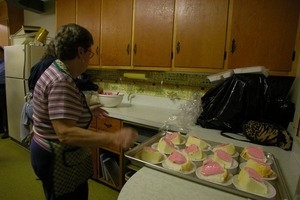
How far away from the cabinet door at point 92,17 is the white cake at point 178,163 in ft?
5.78

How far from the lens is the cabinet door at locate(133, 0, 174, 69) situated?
171cm

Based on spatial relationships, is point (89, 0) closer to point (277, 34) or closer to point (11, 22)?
point (277, 34)

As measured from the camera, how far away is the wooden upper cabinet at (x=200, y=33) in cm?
148

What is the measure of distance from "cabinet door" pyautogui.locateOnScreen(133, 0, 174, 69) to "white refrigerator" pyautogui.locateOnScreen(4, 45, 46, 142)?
1.56 meters

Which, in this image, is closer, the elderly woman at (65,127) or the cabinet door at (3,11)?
the elderly woman at (65,127)

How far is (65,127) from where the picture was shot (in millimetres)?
781

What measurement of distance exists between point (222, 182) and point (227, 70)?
3.34ft

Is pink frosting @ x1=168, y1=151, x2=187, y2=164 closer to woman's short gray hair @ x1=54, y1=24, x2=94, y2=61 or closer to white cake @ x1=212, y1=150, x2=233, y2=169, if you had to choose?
white cake @ x1=212, y1=150, x2=233, y2=169

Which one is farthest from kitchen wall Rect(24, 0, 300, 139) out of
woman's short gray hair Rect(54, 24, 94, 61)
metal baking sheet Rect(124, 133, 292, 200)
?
woman's short gray hair Rect(54, 24, 94, 61)

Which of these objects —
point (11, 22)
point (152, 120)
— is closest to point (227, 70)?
point (152, 120)

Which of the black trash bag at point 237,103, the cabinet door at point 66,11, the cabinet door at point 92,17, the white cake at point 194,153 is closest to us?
the white cake at point 194,153

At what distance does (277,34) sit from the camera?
132cm

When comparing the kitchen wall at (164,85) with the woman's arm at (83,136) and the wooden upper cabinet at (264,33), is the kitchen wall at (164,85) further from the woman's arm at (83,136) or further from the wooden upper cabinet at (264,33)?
the woman's arm at (83,136)

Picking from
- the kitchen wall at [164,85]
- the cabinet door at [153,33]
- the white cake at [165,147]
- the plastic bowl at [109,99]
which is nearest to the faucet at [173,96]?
Answer: the kitchen wall at [164,85]
